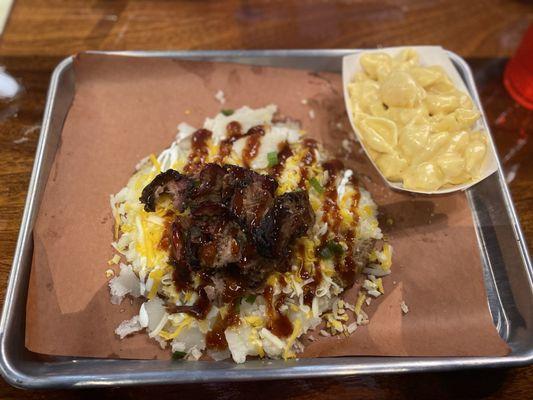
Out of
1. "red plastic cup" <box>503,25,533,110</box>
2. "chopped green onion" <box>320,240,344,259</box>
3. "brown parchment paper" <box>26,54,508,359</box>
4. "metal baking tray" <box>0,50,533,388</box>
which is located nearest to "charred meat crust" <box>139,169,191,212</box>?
"brown parchment paper" <box>26,54,508,359</box>

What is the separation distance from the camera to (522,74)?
3.35 meters

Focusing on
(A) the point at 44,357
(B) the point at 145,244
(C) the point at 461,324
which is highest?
(B) the point at 145,244

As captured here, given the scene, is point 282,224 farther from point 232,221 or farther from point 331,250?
point 331,250

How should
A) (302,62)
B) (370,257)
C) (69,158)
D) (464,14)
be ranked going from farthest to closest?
(464,14) < (302,62) < (69,158) < (370,257)

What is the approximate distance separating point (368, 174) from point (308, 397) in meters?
1.38

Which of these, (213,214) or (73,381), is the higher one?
(213,214)

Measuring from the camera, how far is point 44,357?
→ 7.36 ft

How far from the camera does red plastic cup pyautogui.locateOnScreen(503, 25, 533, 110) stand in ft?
10.8

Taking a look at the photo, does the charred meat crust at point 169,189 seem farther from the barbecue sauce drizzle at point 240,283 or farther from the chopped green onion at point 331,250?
the chopped green onion at point 331,250

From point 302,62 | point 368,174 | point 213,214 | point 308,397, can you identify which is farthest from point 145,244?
point 302,62

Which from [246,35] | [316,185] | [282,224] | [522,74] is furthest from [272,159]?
[522,74]

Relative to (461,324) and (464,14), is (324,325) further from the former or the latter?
(464,14)

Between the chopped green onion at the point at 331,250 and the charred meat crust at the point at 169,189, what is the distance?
2.55ft

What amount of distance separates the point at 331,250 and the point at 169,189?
93cm
